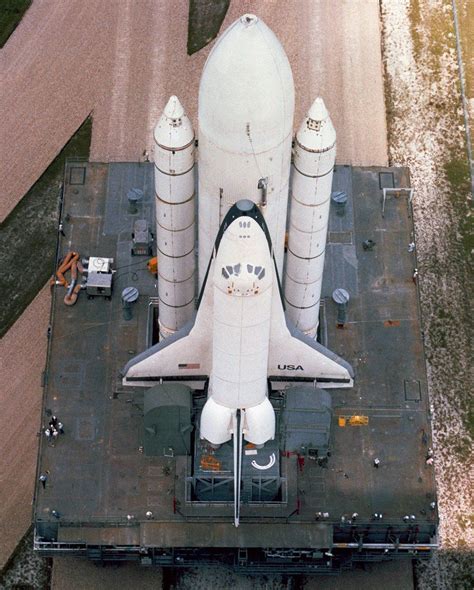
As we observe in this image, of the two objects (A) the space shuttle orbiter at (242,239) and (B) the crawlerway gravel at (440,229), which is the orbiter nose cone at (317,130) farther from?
(B) the crawlerway gravel at (440,229)

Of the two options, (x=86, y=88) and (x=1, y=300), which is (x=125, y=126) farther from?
(x=1, y=300)

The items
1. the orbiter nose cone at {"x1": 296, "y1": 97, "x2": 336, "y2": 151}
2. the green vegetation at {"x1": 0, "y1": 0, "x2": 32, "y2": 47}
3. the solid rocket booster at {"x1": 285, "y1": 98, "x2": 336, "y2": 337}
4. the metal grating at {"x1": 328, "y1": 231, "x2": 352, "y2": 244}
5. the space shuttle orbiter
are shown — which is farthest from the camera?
the green vegetation at {"x1": 0, "y1": 0, "x2": 32, "y2": 47}

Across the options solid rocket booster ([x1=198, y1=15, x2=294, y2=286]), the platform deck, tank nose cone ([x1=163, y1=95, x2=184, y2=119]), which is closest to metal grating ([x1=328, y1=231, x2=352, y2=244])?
the platform deck

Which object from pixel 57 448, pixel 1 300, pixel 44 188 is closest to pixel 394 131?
pixel 44 188

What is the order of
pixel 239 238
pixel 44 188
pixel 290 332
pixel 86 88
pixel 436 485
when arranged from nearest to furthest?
pixel 239 238 → pixel 290 332 → pixel 436 485 → pixel 44 188 → pixel 86 88

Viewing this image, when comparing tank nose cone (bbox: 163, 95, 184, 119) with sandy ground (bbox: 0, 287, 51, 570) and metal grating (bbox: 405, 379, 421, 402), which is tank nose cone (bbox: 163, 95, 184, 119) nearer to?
metal grating (bbox: 405, 379, 421, 402)

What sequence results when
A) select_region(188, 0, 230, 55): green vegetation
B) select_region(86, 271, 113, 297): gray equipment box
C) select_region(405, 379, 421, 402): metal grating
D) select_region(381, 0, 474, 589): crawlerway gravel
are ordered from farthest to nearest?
select_region(188, 0, 230, 55): green vegetation < select_region(86, 271, 113, 297): gray equipment box < select_region(381, 0, 474, 589): crawlerway gravel < select_region(405, 379, 421, 402): metal grating

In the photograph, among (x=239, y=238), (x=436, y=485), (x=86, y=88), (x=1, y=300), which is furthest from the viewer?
(x=86, y=88)

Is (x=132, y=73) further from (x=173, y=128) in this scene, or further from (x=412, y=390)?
(x=412, y=390)
